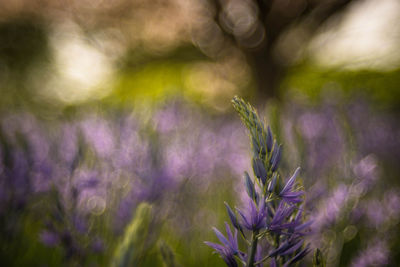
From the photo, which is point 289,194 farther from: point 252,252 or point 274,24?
point 274,24

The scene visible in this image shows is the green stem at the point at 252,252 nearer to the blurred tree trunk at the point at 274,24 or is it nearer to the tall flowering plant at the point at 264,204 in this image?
the tall flowering plant at the point at 264,204

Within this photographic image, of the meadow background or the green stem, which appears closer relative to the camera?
the green stem

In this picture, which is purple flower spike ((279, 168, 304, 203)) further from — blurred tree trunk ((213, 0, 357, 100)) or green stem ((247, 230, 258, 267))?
blurred tree trunk ((213, 0, 357, 100))

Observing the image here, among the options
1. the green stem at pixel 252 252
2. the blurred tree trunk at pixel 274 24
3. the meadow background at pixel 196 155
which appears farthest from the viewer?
the blurred tree trunk at pixel 274 24

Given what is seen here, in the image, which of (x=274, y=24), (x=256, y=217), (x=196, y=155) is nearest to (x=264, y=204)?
(x=256, y=217)

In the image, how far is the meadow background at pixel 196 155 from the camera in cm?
189

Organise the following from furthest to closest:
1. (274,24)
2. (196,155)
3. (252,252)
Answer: (274,24) → (196,155) → (252,252)

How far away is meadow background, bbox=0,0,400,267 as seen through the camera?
189 cm

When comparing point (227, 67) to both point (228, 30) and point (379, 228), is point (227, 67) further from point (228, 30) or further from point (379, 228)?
point (379, 228)

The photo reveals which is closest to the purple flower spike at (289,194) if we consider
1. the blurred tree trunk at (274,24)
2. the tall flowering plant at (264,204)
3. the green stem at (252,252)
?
the tall flowering plant at (264,204)

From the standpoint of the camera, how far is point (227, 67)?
11547 mm

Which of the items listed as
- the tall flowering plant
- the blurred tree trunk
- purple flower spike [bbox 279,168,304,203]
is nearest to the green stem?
the tall flowering plant

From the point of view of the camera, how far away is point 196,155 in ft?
10.2

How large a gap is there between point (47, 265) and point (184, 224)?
3.99 ft
